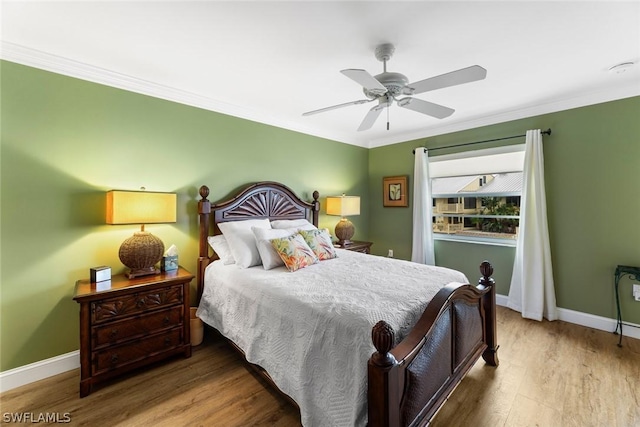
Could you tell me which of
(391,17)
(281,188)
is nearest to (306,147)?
(281,188)

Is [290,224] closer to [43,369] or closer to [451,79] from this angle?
[451,79]

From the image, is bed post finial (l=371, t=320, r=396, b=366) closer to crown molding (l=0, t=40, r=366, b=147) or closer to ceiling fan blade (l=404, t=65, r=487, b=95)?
ceiling fan blade (l=404, t=65, r=487, b=95)

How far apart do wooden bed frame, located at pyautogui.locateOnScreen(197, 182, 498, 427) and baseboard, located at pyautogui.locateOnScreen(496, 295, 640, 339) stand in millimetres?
1573

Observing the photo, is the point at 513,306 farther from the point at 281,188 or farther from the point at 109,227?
the point at 109,227

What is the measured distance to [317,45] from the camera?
78.4 inches

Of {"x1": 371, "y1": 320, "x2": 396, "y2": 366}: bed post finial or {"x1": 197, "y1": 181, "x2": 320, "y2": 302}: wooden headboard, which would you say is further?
A: {"x1": 197, "y1": 181, "x2": 320, "y2": 302}: wooden headboard

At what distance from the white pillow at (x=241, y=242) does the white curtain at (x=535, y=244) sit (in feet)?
10.3

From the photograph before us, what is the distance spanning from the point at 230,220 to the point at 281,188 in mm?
829

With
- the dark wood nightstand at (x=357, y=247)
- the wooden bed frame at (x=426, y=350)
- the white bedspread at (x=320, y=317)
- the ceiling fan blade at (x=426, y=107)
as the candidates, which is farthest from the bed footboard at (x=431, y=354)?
the dark wood nightstand at (x=357, y=247)

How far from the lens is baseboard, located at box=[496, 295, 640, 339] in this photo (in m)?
2.74

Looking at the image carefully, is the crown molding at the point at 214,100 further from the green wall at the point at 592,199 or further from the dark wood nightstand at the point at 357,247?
the dark wood nightstand at the point at 357,247

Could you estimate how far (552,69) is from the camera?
2375 mm

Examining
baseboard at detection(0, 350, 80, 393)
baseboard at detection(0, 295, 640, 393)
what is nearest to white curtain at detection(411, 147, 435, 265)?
baseboard at detection(0, 295, 640, 393)

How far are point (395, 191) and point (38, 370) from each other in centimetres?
458
